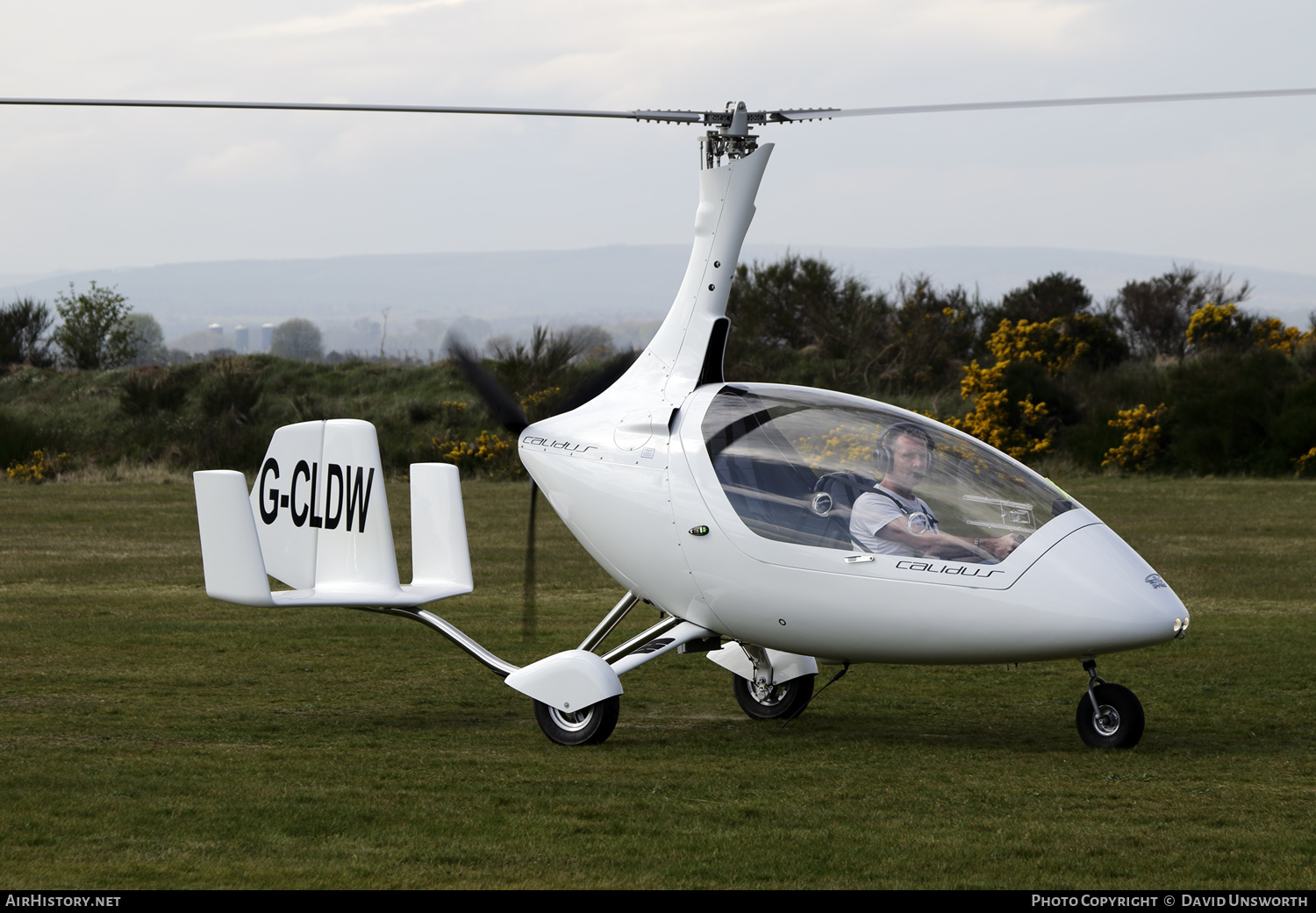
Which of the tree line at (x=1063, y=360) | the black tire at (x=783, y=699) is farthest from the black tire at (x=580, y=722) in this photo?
the tree line at (x=1063, y=360)

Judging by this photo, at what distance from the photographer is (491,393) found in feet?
31.6

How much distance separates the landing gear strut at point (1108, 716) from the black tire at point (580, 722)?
111 inches

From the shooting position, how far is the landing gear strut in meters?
8.10

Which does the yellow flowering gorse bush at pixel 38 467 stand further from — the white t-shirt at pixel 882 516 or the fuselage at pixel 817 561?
the white t-shirt at pixel 882 516

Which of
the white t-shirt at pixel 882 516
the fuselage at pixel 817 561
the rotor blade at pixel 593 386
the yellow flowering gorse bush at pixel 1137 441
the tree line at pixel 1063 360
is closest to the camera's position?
the fuselage at pixel 817 561

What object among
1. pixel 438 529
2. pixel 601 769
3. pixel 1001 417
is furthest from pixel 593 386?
pixel 1001 417

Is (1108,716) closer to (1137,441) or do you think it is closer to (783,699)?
(783,699)

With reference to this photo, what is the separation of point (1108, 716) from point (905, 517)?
1748 millimetres

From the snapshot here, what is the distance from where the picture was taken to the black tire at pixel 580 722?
851 centimetres

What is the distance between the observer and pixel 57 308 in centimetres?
5603

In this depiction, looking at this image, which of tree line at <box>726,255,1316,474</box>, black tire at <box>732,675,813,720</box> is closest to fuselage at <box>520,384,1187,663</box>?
black tire at <box>732,675,813,720</box>

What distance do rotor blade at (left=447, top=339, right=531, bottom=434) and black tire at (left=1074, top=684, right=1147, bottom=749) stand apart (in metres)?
4.18

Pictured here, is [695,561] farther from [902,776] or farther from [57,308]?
[57,308]
